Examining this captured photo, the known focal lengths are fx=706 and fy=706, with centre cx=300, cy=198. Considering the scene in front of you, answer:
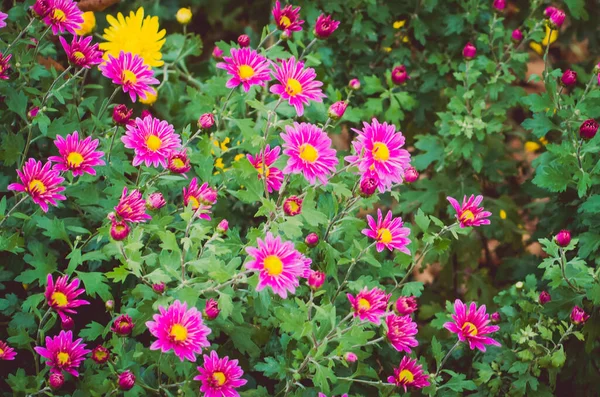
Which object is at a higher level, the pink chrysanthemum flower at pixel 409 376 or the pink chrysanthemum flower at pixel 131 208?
the pink chrysanthemum flower at pixel 131 208

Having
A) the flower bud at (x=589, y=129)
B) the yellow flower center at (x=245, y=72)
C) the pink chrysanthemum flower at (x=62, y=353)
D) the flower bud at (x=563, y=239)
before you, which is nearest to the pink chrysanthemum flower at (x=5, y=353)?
the pink chrysanthemum flower at (x=62, y=353)

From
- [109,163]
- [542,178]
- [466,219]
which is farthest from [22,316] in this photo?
[542,178]

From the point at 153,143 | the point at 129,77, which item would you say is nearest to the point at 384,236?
the point at 153,143

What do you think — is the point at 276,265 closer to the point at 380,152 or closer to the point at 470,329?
the point at 380,152

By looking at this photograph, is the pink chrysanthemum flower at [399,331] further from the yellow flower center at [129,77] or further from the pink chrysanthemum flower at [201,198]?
the yellow flower center at [129,77]

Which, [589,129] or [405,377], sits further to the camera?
[589,129]

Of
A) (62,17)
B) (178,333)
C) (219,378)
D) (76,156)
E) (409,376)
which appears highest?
(62,17)

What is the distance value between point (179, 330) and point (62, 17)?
2.24 ft

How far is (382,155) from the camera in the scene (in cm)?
119

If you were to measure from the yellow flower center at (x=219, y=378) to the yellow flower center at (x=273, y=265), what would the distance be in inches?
8.7

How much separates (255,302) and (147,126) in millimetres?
367

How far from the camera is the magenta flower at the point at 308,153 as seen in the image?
3.78ft

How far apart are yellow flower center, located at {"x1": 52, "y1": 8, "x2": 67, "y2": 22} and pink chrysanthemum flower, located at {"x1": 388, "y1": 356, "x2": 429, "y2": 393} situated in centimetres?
92

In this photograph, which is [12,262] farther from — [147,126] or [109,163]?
[147,126]
